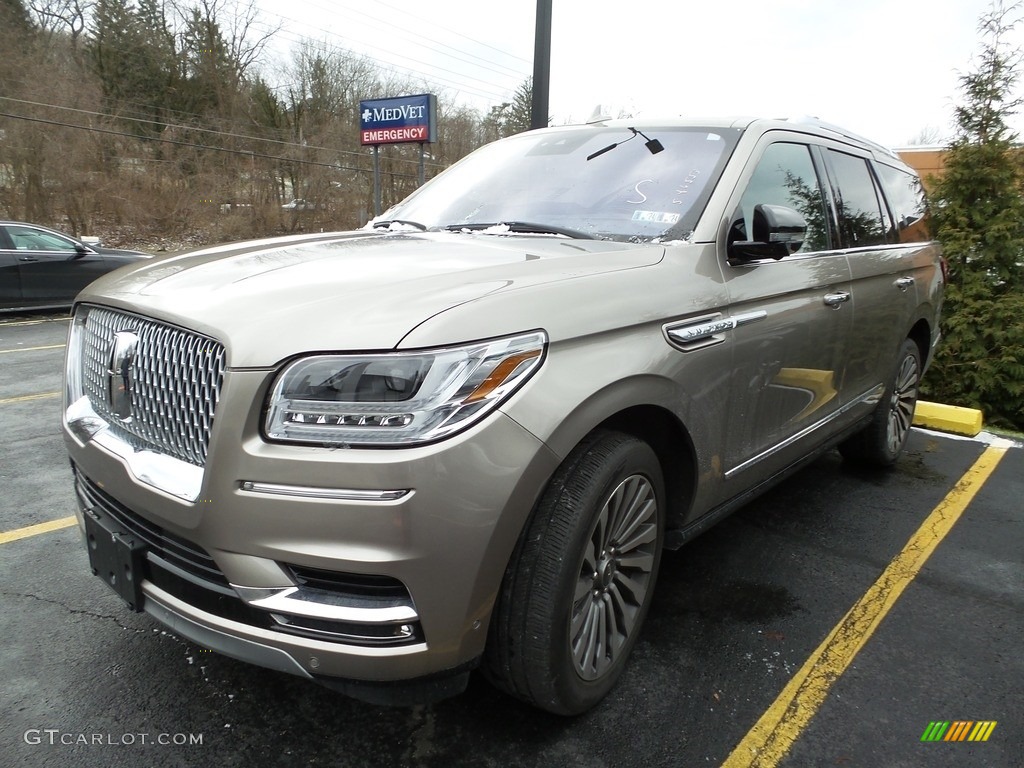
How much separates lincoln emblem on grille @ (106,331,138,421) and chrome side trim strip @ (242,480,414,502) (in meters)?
0.59

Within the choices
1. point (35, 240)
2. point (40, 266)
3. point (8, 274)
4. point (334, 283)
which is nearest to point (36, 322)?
point (8, 274)

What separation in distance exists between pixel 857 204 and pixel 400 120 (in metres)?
15.5

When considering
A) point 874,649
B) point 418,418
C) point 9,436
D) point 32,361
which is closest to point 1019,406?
point 874,649

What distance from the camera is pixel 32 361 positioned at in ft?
25.8

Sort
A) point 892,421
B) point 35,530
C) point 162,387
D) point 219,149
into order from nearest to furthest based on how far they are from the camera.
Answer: point 162,387, point 35,530, point 892,421, point 219,149

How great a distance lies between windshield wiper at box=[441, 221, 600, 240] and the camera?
2789 mm

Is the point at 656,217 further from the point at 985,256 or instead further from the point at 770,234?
the point at 985,256

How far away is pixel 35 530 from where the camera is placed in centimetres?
352

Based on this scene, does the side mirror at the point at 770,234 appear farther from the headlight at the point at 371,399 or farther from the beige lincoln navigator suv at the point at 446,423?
the headlight at the point at 371,399

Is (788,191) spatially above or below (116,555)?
above

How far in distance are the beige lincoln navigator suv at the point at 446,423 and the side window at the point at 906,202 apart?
177 cm

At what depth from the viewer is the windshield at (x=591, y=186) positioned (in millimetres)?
2785

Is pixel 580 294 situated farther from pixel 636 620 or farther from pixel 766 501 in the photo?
pixel 766 501

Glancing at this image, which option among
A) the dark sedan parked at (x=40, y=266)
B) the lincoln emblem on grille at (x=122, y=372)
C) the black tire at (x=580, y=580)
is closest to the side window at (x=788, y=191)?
the black tire at (x=580, y=580)
